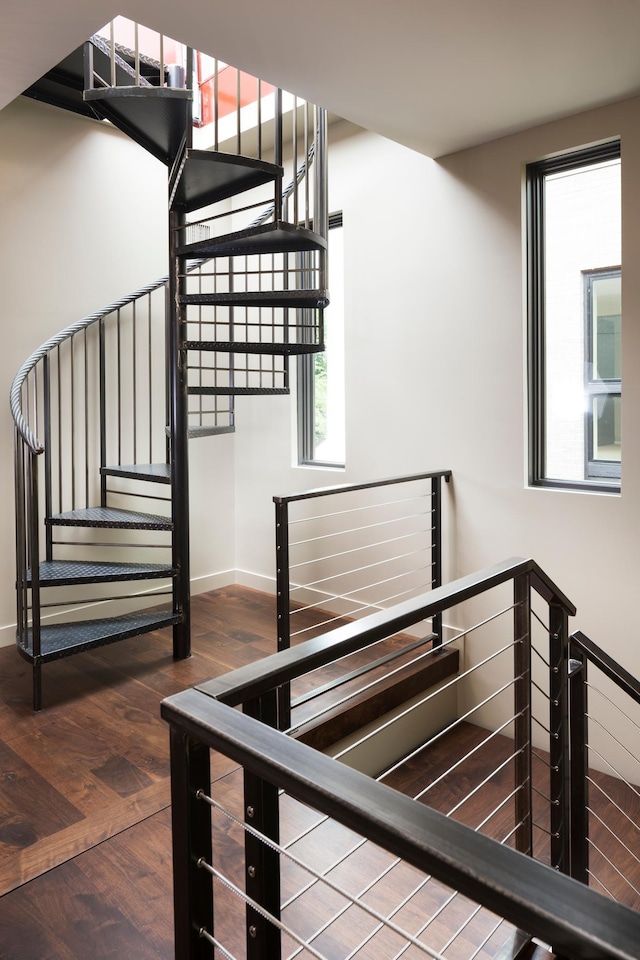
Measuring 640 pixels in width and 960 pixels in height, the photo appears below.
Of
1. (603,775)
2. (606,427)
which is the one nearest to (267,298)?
(606,427)

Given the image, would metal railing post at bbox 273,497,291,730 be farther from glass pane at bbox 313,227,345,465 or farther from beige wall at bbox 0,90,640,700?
glass pane at bbox 313,227,345,465

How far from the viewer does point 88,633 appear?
3152 mm

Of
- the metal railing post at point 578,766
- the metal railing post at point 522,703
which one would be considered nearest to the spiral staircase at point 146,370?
the metal railing post at point 522,703

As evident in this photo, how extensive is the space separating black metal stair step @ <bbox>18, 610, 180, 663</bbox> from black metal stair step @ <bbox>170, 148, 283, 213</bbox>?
2033mm

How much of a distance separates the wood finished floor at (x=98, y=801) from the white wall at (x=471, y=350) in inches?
43.1

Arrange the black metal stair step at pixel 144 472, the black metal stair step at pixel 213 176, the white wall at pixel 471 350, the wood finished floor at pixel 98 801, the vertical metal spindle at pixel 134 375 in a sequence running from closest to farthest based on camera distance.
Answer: the wood finished floor at pixel 98 801, the black metal stair step at pixel 213 176, the white wall at pixel 471 350, the black metal stair step at pixel 144 472, the vertical metal spindle at pixel 134 375

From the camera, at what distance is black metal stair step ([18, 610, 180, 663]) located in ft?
9.56

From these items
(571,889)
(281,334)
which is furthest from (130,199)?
(571,889)

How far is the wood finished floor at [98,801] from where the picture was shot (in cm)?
170

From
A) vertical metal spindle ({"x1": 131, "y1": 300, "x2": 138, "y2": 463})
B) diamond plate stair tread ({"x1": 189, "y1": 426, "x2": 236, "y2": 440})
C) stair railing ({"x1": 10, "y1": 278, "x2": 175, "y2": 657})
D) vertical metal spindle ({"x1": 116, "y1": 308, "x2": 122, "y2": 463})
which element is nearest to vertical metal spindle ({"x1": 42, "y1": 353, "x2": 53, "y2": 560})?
stair railing ({"x1": 10, "y1": 278, "x2": 175, "y2": 657})

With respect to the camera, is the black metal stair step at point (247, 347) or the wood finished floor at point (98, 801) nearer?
the wood finished floor at point (98, 801)

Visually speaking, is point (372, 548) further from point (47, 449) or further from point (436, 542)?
point (47, 449)

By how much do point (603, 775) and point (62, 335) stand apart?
135 inches

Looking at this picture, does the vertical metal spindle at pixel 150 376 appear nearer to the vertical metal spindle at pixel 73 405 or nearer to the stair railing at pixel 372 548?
the vertical metal spindle at pixel 73 405
